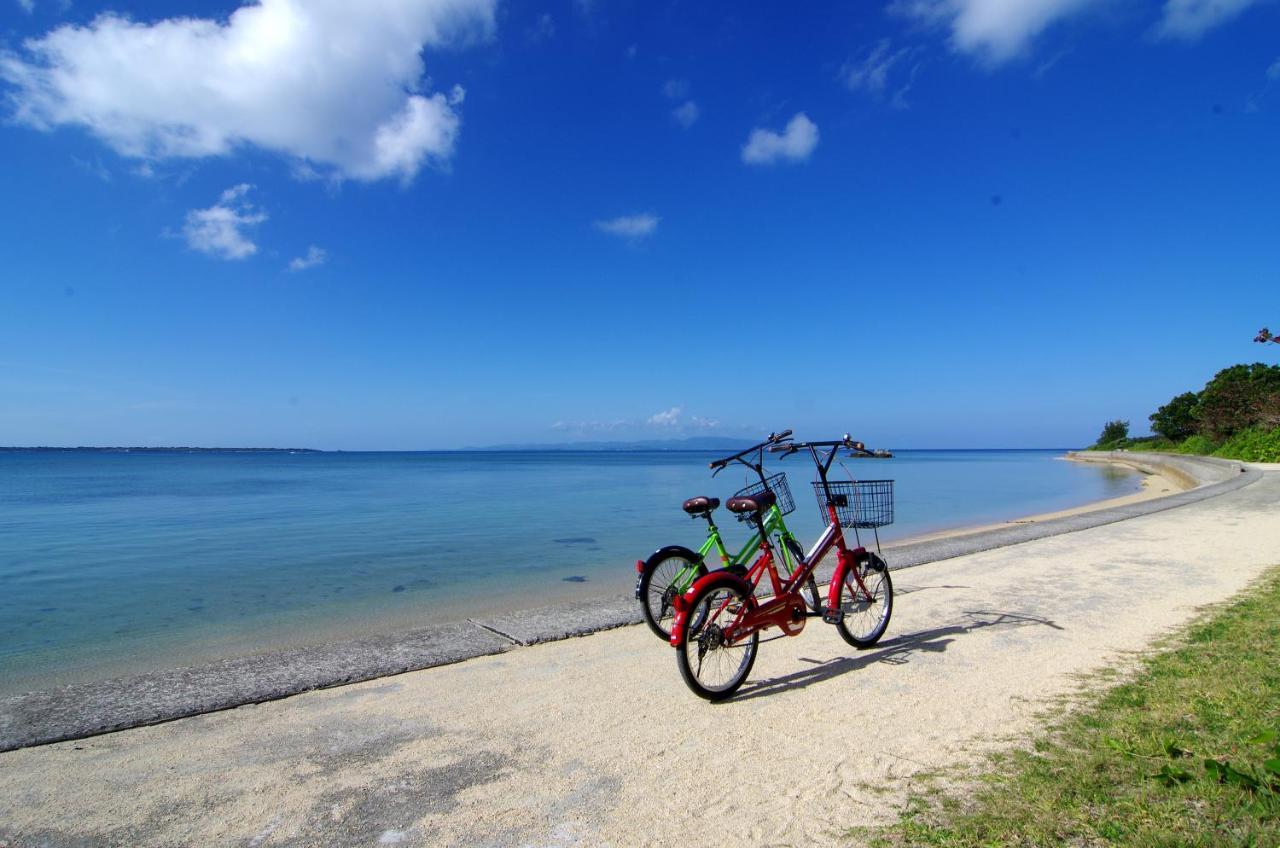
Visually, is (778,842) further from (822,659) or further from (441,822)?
(822,659)

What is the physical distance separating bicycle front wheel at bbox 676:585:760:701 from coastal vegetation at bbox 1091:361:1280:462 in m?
40.2

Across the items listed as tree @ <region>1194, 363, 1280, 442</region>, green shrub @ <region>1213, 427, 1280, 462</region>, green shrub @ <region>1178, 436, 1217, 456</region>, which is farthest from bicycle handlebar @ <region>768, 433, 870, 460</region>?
green shrub @ <region>1178, 436, 1217, 456</region>

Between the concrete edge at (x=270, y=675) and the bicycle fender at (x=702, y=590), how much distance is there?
1.96 metres

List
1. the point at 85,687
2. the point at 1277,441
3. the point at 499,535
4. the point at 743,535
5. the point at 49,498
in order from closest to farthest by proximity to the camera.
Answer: the point at 85,687
the point at 743,535
the point at 499,535
the point at 49,498
the point at 1277,441

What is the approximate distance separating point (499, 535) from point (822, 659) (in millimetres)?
11568

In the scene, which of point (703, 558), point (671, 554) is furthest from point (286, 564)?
point (703, 558)

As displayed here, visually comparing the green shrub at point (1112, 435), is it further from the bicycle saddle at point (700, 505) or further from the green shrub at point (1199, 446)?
the bicycle saddle at point (700, 505)

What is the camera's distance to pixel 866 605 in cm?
547

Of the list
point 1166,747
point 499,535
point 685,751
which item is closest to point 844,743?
point 685,751

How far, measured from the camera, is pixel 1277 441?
33.7 metres

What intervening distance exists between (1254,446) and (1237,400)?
13.1m

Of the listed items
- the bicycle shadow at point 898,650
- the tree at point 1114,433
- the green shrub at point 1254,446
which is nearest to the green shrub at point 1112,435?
the tree at point 1114,433

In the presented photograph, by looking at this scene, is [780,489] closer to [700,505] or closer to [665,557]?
[700,505]

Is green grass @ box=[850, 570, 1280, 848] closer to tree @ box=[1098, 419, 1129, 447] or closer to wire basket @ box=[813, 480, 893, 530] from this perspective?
wire basket @ box=[813, 480, 893, 530]
